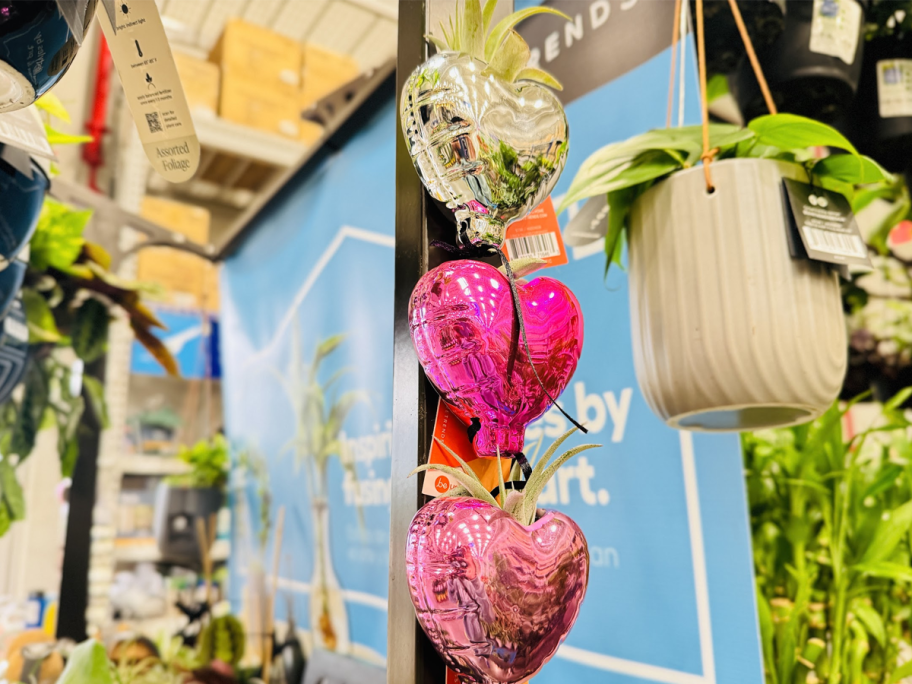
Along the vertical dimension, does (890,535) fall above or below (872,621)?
above

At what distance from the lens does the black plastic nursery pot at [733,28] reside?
84 centimetres

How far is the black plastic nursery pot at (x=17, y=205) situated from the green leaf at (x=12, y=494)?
0.49 m

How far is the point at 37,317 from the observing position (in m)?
1.06

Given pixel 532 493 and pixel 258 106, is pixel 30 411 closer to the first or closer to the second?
pixel 532 493

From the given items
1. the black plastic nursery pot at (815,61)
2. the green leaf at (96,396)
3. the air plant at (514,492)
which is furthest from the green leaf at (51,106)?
the black plastic nursery pot at (815,61)

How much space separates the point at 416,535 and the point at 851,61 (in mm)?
834

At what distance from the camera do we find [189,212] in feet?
8.25

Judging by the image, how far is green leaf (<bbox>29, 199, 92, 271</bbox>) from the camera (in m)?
0.98

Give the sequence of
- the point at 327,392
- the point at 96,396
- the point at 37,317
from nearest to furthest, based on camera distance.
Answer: the point at 37,317, the point at 96,396, the point at 327,392

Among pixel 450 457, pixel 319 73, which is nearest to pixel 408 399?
pixel 450 457

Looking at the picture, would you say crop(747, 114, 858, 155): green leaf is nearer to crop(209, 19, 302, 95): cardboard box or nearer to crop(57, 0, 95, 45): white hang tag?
crop(57, 0, 95, 45): white hang tag

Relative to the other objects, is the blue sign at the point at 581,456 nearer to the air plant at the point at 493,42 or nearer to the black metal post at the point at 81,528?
the air plant at the point at 493,42

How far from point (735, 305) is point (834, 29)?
0.49 metres

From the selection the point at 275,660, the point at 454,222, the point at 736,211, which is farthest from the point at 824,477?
the point at 275,660
